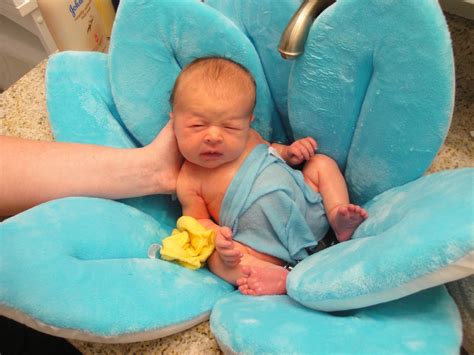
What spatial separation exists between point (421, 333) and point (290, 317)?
6.3 inches

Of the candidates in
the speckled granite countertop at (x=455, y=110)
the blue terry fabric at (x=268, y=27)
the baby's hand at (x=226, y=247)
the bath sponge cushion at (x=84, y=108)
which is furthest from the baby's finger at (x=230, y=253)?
the blue terry fabric at (x=268, y=27)

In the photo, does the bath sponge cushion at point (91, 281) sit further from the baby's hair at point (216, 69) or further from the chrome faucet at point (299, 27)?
the chrome faucet at point (299, 27)

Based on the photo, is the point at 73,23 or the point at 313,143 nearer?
the point at 313,143

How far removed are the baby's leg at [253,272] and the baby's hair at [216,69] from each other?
10.8 inches

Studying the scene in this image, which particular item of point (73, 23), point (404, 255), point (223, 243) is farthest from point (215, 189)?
point (73, 23)

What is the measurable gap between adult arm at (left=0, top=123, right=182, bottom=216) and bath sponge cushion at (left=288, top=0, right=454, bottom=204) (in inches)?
10.6

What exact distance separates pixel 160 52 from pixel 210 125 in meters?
0.18

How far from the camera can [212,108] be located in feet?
2.36

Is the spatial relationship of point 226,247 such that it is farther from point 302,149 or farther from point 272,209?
point 302,149

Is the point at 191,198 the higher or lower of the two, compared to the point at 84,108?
lower

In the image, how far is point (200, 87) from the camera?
28.5 inches

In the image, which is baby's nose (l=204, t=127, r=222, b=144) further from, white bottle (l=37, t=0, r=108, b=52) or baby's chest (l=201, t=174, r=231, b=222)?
white bottle (l=37, t=0, r=108, b=52)

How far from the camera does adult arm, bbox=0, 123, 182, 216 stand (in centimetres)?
71

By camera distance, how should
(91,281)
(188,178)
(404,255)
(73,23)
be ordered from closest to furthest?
1. (404,255)
2. (91,281)
3. (188,178)
4. (73,23)
